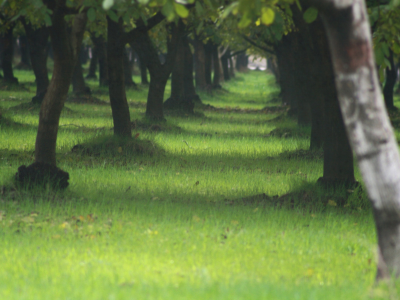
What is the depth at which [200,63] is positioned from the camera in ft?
96.9

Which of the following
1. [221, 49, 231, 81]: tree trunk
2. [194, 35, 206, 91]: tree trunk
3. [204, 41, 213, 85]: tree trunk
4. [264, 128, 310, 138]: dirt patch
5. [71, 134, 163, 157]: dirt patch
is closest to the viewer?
[71, 134, 163, 157]: dirt patch

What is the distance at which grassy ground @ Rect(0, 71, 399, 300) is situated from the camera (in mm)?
3793

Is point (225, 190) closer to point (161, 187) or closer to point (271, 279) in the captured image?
point (161, 187)

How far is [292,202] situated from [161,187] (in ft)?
6.67

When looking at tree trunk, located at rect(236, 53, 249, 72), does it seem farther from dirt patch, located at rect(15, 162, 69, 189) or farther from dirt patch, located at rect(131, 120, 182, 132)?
dirt patch, located at rect(15, 162, 69, 189)

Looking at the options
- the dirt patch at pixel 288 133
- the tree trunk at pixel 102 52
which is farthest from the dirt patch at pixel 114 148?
the tree trunk at pixel 102 52

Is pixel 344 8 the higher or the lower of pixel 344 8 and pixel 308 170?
the higher

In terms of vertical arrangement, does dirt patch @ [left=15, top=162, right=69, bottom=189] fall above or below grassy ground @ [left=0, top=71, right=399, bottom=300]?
above

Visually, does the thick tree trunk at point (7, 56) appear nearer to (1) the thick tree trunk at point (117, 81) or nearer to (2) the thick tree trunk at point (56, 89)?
(1) the thick tree trunk at point (117, 81)

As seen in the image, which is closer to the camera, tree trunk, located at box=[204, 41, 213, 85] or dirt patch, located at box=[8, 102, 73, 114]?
dirt patch, located at box=[8, 102, 73, 114]

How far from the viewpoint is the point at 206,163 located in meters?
9.95

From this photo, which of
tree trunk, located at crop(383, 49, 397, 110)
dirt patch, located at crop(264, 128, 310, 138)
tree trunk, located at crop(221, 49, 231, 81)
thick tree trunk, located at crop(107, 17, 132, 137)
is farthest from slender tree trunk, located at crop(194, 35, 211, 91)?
thick tree trunk, located at crop(107, 17, 132, 137)

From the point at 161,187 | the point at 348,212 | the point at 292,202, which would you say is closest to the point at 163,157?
the point at 161,187

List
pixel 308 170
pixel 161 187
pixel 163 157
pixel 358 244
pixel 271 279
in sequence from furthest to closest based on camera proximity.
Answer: pixel 163 157
pixel 308 170
pixel 161 187
pixel 358 244
pixel 271 279
